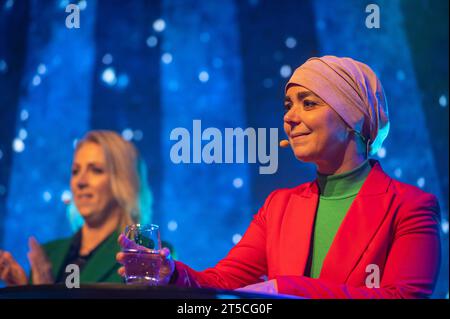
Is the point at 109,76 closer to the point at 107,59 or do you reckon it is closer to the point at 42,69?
the point at 107,59

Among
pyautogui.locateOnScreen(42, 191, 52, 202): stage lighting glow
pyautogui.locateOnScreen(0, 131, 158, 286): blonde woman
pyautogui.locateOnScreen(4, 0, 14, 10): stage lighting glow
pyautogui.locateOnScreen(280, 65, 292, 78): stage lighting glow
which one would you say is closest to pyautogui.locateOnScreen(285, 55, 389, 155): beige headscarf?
pyautogui.locateOnScreen(280, 65, 292, 78): stage lighting glow

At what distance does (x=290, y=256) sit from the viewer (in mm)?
2441

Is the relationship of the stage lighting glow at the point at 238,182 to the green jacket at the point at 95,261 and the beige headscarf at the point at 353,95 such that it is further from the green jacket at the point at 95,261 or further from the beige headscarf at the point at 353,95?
the beige headscarf at the point at 353,95

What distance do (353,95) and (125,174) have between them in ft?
5.40

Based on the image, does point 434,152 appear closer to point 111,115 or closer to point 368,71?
point 368,71

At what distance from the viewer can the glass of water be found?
6.56 feet

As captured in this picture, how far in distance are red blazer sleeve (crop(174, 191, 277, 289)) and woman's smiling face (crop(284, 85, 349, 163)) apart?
31 cm

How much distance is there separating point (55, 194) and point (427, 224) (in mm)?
2087

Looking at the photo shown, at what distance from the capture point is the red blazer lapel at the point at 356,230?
7.61 feet

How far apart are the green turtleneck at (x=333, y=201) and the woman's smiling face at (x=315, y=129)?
88mm

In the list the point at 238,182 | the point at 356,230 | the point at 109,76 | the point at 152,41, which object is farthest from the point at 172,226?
the point at 356,230

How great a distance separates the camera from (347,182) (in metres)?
2.53

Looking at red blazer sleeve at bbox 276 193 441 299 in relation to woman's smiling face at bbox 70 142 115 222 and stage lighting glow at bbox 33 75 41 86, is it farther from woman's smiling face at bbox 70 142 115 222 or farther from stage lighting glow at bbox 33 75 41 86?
stage lighting glow at bbox 33 75 41 86

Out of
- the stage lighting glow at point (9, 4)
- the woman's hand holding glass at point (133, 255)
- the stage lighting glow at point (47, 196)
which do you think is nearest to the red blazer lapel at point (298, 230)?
the woman's hand holding glass at point (133, 255)
